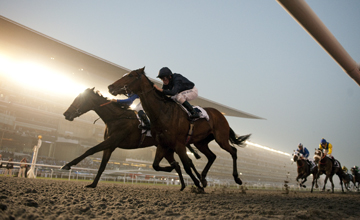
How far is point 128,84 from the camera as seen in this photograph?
12.9ft

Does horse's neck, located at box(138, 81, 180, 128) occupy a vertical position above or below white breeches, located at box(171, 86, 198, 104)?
below

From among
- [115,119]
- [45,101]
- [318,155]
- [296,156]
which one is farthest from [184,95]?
[45,101]

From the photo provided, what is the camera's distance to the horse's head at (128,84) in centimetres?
386

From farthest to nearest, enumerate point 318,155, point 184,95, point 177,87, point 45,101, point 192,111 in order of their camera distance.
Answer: point 45,101
point 318,155
point 184,95
point 192,111
point 177,87

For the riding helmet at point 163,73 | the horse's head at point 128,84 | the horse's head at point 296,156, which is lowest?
the horse's head at point 296,156

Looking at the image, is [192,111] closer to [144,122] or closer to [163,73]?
[163,73]

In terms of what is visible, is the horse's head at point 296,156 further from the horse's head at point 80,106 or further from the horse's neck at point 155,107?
the horse's head at point 80,106

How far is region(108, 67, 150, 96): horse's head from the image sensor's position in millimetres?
3861

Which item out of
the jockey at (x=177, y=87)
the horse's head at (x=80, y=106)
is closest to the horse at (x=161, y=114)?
the jockey at (x=177, y=87)

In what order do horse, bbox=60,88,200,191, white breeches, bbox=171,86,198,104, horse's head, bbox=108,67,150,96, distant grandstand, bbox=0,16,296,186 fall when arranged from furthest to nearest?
distant grandstand, bbox=0,16,296,186 < horse, bbox=60,88,200,191 < white breeches, bbox=171,86,198,104 < horse's head, bbox=108,67,150,96

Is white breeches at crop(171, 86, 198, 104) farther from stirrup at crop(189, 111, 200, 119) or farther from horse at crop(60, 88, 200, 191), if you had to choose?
horse at crop(60, 88, 200, 191)

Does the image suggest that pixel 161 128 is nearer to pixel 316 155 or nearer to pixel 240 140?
pixel 240 140

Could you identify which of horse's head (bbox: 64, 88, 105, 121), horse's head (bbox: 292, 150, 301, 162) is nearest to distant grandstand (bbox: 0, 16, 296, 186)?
horse's head (bbox: 64, 88, 105, 121)

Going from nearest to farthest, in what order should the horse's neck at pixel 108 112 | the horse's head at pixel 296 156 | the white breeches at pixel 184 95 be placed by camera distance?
the white breeches at pixel 184 95
the horse's neck at pixel 108 112
the horse's head at pixel 296 156
